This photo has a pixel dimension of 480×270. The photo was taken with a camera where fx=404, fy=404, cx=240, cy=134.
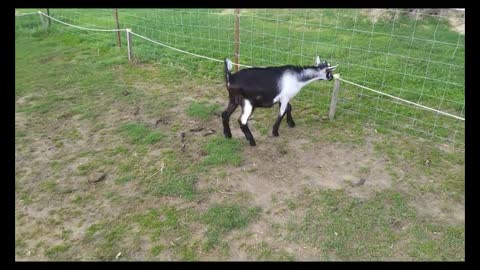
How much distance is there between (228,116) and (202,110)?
42.8 inches

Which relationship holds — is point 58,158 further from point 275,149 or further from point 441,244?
point 441,244

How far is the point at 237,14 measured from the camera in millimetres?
6730

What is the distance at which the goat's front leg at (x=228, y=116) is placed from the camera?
5.35m

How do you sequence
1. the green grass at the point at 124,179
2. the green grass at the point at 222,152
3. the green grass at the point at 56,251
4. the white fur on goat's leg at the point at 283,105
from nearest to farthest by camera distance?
the green grass at the point at 56,251, the green grass at the point at 124,179, the green grass at the point at 222,152, the white fur on goat's leg at the point at 283,105

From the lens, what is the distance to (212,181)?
470 cm

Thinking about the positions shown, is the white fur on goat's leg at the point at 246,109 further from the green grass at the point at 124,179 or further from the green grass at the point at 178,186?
the green grass at the point at 124,179

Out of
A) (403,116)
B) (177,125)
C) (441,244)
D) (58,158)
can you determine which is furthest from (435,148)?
(58,158)

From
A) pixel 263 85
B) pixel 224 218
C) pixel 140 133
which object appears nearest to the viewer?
pixel 224 218

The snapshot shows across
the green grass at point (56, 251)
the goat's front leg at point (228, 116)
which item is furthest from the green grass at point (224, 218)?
the goat's front leg at point (228, 116)

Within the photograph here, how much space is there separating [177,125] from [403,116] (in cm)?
338

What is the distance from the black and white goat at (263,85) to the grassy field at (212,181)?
0.54 m

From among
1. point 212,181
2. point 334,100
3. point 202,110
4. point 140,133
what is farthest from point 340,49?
point 212,181

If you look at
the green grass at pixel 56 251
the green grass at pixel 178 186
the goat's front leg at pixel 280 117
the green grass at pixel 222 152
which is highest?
the goat's front leg at pixel 280 117

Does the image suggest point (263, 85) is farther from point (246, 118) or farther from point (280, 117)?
point (280, 117)
